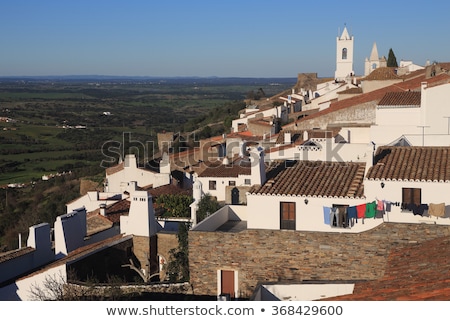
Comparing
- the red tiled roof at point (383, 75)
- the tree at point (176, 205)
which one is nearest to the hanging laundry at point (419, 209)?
the tree at point (176, 205)

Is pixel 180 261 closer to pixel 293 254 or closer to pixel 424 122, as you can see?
pixel 293 254

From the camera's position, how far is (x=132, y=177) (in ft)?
95.7

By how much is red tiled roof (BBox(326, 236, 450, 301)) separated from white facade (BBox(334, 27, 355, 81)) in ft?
169

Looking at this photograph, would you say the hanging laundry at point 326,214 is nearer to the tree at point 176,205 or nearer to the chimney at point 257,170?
the chimney at point 257,170

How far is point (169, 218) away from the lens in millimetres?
19188

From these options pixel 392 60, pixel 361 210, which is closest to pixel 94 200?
pixel 361 210

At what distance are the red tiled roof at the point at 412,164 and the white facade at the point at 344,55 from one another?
155 feet

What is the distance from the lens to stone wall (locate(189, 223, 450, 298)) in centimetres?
1188

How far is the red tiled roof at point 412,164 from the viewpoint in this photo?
1339 centimetres

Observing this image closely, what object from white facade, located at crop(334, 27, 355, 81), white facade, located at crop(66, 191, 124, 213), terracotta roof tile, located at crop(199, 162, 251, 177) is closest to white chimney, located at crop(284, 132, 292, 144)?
terracotta roof tile, located at crop(199, 162, 251, 177)

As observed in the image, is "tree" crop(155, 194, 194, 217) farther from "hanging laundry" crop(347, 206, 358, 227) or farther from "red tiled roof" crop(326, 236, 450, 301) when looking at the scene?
"red tiled roof" crop(326, 236, 450, 301)

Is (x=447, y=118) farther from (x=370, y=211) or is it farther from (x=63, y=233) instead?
(x=63, y=233)

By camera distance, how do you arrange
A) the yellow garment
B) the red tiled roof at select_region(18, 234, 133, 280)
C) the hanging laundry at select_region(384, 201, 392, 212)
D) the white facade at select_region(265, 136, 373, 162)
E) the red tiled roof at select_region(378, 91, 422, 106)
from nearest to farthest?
1. the yellow garment
2. the hanging laundry at select_region(384, 201, 392, 212)
3. the red tiled roof at select_region(18, 234, 133, 280)
4. the white facade at select_region(265, 136, 373, 162)
5. the red tiled roof at select_region(378, 91, 422, 106)

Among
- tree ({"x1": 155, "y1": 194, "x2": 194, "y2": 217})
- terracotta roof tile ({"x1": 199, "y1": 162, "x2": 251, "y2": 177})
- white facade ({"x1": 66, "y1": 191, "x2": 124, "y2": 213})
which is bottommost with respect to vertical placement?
white facade ({"x1": 66, "y1": 191, "x2": 124, "y2": 213})
